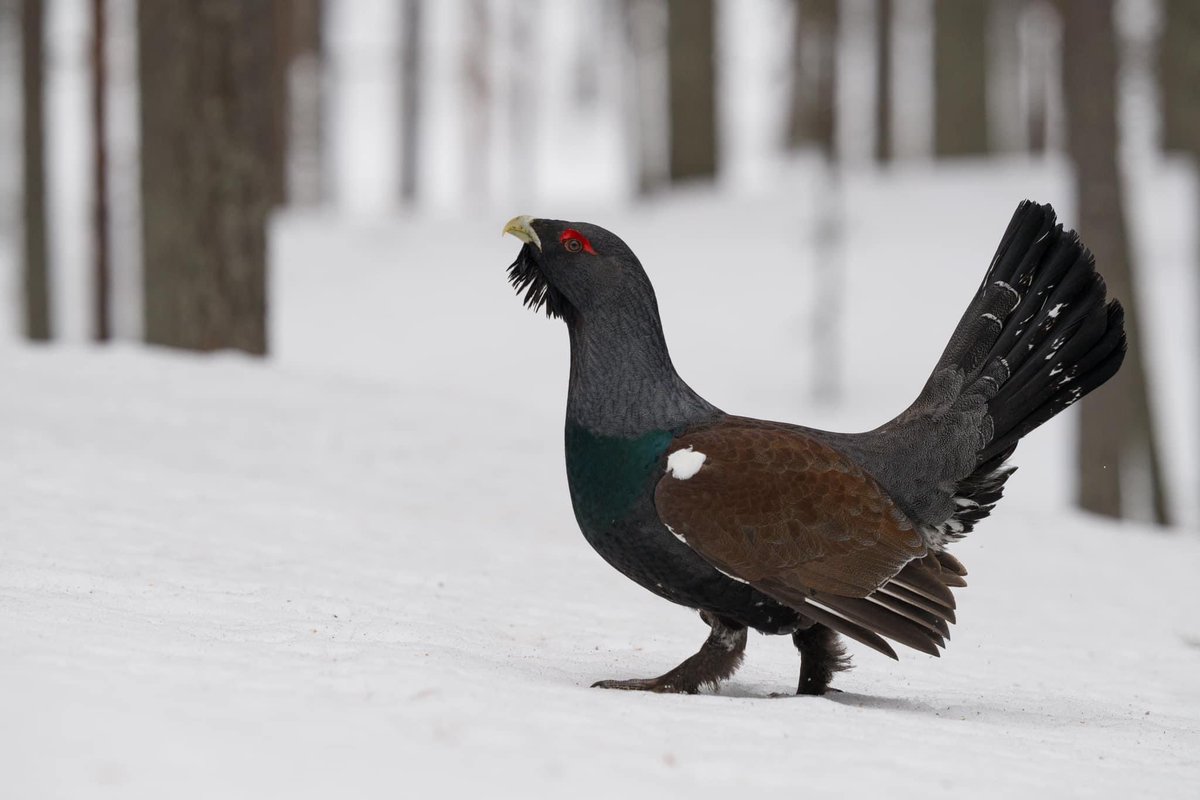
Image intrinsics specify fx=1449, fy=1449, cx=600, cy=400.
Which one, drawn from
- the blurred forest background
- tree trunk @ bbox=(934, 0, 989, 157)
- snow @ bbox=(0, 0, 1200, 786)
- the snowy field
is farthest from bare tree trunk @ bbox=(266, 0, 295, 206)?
the snowy field

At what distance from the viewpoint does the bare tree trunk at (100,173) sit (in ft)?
40.2

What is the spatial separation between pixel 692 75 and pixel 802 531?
17.4m

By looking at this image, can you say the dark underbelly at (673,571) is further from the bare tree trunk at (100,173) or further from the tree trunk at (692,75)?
the tree trunk at (692,75)

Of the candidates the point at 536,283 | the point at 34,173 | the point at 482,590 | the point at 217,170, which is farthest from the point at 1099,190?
the point at 34,173

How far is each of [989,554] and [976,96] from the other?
1711cm

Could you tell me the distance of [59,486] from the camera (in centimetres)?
642

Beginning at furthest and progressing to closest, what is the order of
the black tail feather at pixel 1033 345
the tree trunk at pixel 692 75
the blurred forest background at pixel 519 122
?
1. the tree trunk at pixel 692 75
2. the blurred forest background at pixel 519 122
3. the black tail feather at pixel 1033 345

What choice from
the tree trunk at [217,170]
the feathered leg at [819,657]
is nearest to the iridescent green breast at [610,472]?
the feathered leg at [819,657]

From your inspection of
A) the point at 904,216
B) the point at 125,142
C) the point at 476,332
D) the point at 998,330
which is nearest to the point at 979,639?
the point at 998,330

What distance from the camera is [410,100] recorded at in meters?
28.1

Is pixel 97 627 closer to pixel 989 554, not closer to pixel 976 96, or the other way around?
pixel 989 554

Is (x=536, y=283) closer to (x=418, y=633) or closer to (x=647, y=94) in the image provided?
(x=418, y=633)

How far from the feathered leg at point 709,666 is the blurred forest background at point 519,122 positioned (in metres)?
6.38

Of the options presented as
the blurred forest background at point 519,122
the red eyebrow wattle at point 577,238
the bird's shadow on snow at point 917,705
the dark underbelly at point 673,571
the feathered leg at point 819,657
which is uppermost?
the blurred forest background at point 519,122
